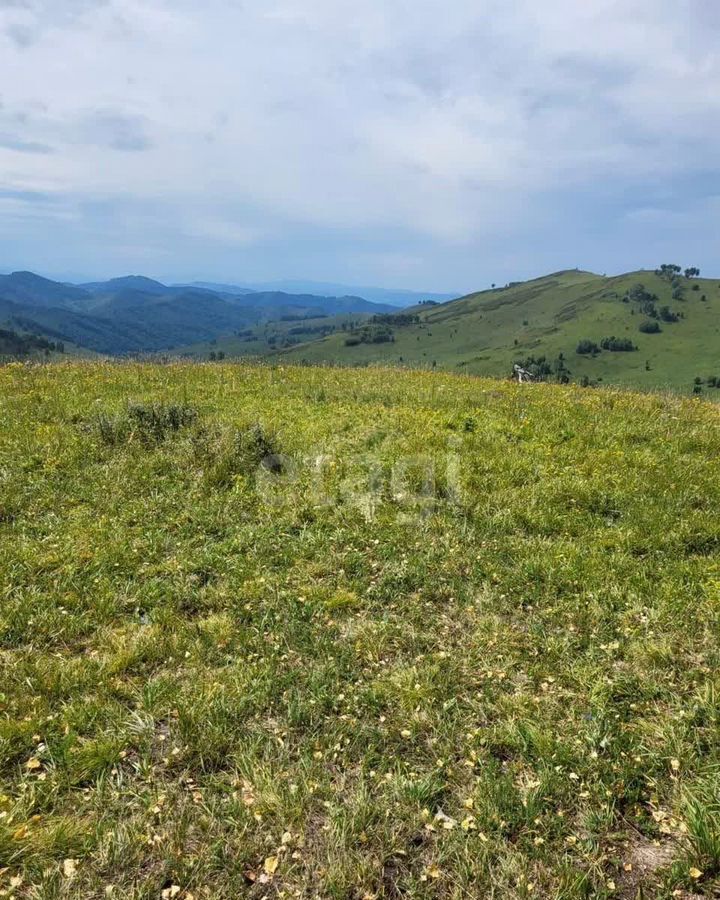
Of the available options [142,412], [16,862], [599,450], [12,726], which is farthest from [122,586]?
[599,450]

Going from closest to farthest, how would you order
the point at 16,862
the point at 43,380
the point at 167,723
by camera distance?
the point at 16,862 → the point at 167,723 → the point at 43,380

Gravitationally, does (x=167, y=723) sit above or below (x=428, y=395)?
below

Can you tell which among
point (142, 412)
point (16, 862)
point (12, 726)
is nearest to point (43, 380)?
point (142, 412)

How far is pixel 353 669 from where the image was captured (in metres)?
6.53

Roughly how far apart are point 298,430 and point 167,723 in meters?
9.14

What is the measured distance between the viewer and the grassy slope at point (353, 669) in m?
4.39

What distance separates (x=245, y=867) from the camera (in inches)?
170

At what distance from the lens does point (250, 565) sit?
866 cm

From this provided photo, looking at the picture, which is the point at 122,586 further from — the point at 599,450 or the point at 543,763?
the point at 599,450

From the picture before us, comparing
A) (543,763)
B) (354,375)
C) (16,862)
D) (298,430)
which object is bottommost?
(16,862)

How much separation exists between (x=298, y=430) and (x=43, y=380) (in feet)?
30.6

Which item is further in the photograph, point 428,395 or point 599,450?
point 428,395

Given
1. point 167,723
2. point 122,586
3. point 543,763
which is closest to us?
point 543,763

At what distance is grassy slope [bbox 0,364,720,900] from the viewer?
439 centimetres
